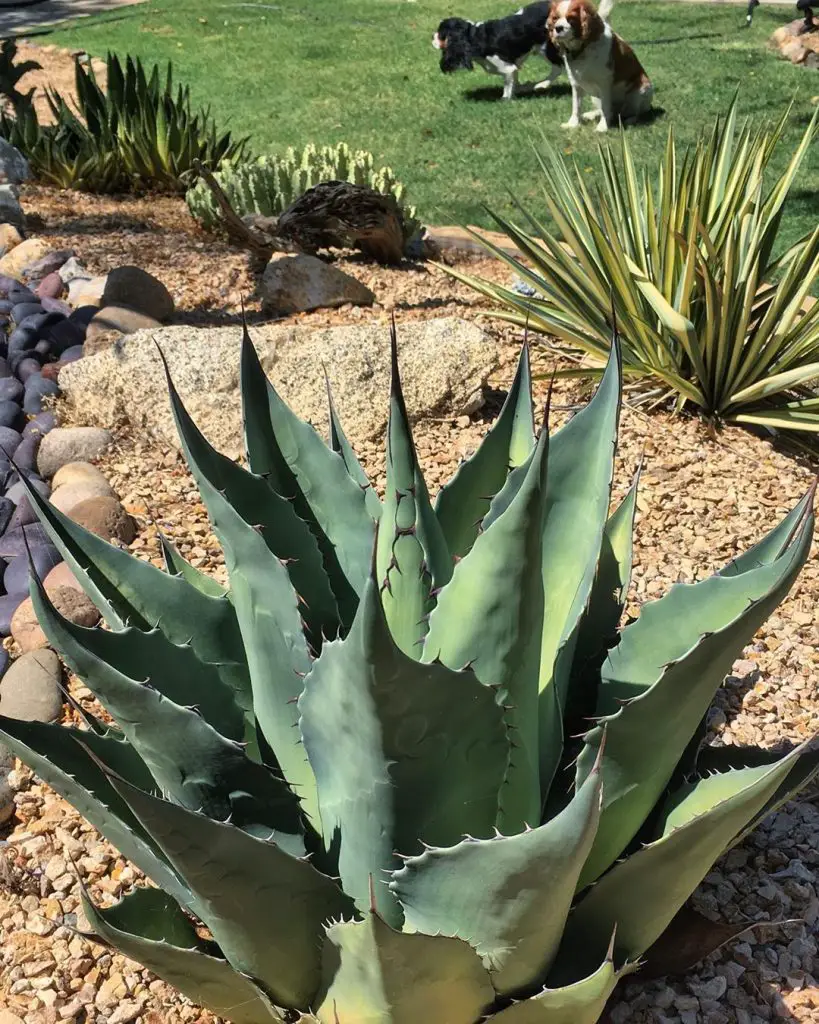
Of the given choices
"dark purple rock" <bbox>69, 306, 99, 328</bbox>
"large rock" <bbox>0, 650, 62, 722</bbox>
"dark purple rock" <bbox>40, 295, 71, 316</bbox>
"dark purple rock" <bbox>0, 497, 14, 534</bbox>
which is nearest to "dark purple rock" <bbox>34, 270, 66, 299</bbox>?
"dark purple rock" <bbox>40, 295, 71, 316</bbox>

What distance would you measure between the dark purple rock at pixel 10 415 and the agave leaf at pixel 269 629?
2.57 metres

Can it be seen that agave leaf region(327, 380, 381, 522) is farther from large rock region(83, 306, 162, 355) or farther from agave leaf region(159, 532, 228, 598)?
large rock region(83, 306, 162, 355)

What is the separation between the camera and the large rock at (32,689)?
2404mm

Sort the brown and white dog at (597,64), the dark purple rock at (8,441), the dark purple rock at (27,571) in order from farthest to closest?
the brown and white dog at (597,64), the dark purple rock at (8,441), the dark purple rock at (27,571)

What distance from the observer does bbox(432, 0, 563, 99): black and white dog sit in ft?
31.8

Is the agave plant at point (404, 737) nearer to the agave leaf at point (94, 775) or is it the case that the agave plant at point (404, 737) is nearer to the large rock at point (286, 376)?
the agave leaf at point (94, 775)

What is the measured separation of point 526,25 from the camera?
31.9 feet

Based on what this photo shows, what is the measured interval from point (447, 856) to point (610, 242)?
10.1ft

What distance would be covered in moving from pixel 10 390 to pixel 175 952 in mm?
3049

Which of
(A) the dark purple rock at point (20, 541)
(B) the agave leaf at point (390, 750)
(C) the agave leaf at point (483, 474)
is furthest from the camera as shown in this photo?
(A) the dark purple rock at point (20, 541)

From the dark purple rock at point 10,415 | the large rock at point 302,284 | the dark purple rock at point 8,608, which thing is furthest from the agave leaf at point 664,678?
the large rock at point 302,284

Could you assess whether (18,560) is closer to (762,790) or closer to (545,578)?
(545,578)

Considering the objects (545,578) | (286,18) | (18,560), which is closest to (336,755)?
(545,578)

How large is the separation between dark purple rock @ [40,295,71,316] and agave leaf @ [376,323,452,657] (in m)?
3.49
